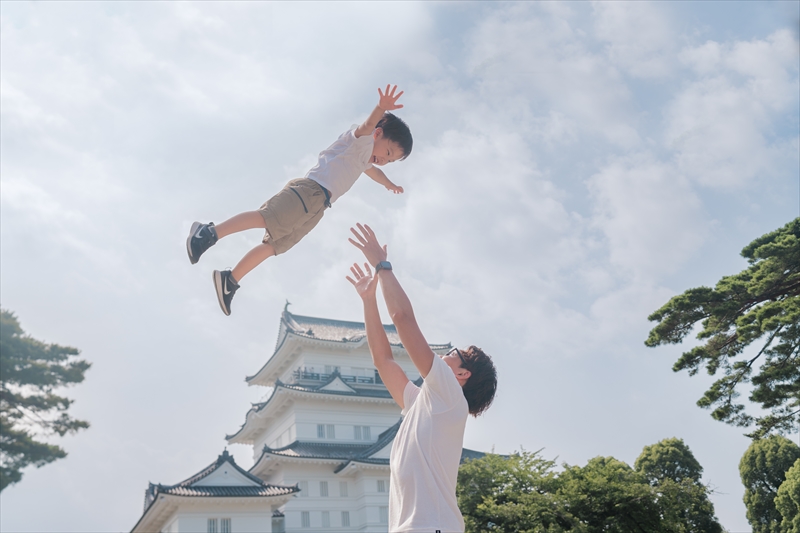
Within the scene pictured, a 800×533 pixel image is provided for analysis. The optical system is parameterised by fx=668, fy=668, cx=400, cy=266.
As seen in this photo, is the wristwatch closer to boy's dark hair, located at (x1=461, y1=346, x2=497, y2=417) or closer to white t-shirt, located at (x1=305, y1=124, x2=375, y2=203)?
boy's dark hair, located at (x1=461, y1=346, x2=497, y2=417)

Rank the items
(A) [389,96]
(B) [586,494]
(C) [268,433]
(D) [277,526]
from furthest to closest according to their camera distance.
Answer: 1. (C) [268,433]
2. (D) [277,526]
3. (B) [586,494]
4. (A) [389,96]

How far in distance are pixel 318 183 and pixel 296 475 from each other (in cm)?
2212

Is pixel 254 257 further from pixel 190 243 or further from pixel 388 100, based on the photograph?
pixel 388 100

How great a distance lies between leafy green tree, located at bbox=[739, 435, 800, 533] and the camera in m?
19.5

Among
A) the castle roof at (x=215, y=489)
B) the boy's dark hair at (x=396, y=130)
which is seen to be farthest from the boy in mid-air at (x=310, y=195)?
the castle roof at (x=215, y=489)

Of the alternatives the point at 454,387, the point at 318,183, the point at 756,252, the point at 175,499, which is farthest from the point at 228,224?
the point at 175,499

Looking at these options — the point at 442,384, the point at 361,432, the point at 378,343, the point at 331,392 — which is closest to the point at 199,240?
the point at 378,343

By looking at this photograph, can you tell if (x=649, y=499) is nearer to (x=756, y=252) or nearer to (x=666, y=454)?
(x=756, y=252)

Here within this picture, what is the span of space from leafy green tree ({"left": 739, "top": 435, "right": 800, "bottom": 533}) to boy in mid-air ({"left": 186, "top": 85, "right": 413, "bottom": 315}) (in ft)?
67.2

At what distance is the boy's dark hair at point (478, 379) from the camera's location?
2809 millimetres

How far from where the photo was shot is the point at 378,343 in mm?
2936

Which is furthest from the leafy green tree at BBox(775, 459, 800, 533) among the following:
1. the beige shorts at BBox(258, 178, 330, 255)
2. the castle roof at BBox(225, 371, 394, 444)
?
the beige shorts at BBox(258, 178, 330, 255)

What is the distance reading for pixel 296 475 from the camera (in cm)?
2389

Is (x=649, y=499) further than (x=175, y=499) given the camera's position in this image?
No
